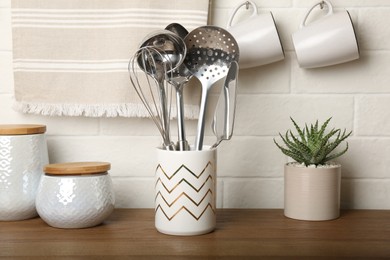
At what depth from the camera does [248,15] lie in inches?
43.6

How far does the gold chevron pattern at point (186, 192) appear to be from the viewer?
919mm

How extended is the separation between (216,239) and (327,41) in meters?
0.42

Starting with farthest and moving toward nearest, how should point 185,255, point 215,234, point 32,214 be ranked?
point 32,214 → point 215,234 → point 185,255

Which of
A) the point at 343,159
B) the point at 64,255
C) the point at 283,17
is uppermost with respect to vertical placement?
the point at 283,17

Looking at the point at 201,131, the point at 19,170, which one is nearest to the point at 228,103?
the point at 201,131

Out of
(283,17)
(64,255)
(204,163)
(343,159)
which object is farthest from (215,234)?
(283,17)

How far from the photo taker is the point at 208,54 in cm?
100

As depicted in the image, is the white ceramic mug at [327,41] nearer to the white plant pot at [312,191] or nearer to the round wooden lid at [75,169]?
the white plant pot at [312,191]

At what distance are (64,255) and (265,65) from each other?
1.76ft

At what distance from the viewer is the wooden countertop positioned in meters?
0.84

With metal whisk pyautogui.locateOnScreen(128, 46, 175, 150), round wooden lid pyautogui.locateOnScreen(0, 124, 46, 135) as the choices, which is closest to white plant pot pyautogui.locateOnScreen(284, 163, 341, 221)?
metal whisk pyautogui.locateOnScreen(128, 46, 175, 150)

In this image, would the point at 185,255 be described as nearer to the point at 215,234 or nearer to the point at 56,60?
the point at 215,234

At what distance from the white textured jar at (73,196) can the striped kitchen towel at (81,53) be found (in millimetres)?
167

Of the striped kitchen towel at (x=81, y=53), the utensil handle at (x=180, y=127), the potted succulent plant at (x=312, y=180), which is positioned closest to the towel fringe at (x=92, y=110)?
the striped kitchen towel at (x=81, y=53)
